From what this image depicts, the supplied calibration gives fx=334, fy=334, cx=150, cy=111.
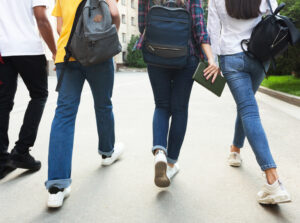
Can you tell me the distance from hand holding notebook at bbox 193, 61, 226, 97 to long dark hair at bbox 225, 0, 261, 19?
0.43m

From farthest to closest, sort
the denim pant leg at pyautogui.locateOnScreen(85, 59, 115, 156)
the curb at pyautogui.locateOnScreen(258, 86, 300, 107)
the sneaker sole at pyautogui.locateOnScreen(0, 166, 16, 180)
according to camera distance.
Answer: the curb at pyautogui.locateOnScreen(258, 86, 300, 107)
the sneaker sole at pyautogui.locateOnScreen(0, 166, 16, 180)
the denim pant leg at pyautogui.locateOnScreen(85, 59, 115, 156)

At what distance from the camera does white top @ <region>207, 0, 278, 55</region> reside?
255cm

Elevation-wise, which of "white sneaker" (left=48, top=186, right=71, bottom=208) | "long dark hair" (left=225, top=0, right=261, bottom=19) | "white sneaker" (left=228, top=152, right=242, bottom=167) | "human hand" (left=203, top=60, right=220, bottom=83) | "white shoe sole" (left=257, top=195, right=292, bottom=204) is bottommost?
"white sneaker" (left=228, top=152, right=242, bottom=167)

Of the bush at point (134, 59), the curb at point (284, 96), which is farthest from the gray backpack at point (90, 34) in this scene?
the bush at point (134, 59)

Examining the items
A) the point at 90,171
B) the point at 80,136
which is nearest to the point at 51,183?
the point at 90,171

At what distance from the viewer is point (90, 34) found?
2.37 metres

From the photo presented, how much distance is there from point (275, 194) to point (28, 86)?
224cm

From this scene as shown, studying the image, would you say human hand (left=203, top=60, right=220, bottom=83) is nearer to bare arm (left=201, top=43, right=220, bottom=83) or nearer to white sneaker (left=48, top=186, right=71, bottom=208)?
bare arm (left=201, top=43, right=220, bottom=83)

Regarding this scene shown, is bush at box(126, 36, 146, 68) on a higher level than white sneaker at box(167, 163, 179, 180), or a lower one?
lower

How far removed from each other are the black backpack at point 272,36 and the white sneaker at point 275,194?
94 centimetres

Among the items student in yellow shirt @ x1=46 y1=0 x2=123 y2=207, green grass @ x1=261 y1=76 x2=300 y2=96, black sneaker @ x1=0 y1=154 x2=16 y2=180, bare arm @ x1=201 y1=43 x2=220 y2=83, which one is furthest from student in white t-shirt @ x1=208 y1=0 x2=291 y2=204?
green grass @ x1=261 y1=76 x2=300 y2=96

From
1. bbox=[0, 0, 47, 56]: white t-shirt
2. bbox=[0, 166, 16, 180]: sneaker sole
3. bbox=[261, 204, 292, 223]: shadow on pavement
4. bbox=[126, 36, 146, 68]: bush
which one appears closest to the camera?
bbox=[261, 204, 292, 223]: shadow on pavement

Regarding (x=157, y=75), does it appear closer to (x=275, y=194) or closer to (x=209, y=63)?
(x=209, y=63)

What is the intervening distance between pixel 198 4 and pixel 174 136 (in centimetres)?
105
